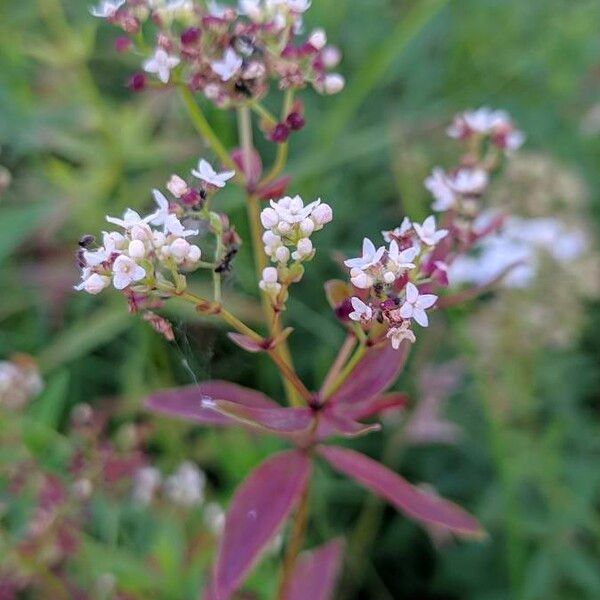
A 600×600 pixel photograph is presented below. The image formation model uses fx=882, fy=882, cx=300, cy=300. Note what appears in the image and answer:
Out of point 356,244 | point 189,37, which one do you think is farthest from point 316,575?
point 356,244

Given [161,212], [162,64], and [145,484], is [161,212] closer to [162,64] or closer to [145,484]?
[162,64]

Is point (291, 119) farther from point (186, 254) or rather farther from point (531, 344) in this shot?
point (531, 344)

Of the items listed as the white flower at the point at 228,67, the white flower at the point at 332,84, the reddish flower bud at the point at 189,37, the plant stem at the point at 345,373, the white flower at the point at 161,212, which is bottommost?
the plant stem at the point at 345,373

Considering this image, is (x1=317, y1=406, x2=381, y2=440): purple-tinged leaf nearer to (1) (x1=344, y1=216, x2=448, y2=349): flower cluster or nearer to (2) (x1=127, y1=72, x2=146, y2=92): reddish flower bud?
(1) (x1=344, y1=216, x2=448, y2=349): flower cluster

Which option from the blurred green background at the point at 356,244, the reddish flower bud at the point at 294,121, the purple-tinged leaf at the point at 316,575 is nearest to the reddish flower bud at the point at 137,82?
the reddish flower bud at the point at 294,121

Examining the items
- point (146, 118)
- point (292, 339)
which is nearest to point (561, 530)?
point (292, 339)

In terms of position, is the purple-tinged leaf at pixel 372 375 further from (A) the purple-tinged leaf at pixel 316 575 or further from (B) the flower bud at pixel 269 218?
(A) the purple-tinged leaf at pixel 316 575

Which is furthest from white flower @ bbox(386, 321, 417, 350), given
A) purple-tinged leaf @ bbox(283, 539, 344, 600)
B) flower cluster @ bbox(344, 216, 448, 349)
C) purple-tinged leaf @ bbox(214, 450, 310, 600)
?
purple-tinged leaf @ bbox(283, 539, 344, 600)
